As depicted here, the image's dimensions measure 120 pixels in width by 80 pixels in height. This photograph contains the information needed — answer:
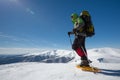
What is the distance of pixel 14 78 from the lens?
5621mm

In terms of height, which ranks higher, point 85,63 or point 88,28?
point 88,28

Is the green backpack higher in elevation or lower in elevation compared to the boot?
higher

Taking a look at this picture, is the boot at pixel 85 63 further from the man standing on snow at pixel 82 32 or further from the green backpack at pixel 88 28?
the green backpack at pixel 88 28

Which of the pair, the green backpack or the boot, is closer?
the green backpack

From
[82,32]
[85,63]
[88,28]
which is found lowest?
[85,63]

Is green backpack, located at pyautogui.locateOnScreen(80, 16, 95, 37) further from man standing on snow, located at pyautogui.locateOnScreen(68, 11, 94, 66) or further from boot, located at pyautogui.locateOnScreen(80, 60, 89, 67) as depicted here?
boot, located at pyautogui.locateOnScreen(80, 60, 89, 67)

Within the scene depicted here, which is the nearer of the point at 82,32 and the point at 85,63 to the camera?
the point at 82,32

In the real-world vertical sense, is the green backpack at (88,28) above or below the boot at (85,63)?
above

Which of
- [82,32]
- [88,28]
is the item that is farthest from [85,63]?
[88,28]

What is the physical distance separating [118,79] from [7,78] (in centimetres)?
455

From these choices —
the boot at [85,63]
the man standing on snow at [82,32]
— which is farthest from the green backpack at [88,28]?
the boot at [85,63]

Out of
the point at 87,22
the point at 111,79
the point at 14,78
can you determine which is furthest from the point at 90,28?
the point at 14,78

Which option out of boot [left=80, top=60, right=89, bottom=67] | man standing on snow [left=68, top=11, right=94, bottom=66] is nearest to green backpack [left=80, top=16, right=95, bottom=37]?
man standing on snow [left=68, top=11, right=94, bottom=66]

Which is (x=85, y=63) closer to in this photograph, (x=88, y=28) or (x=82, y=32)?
(x=82, y=32)
